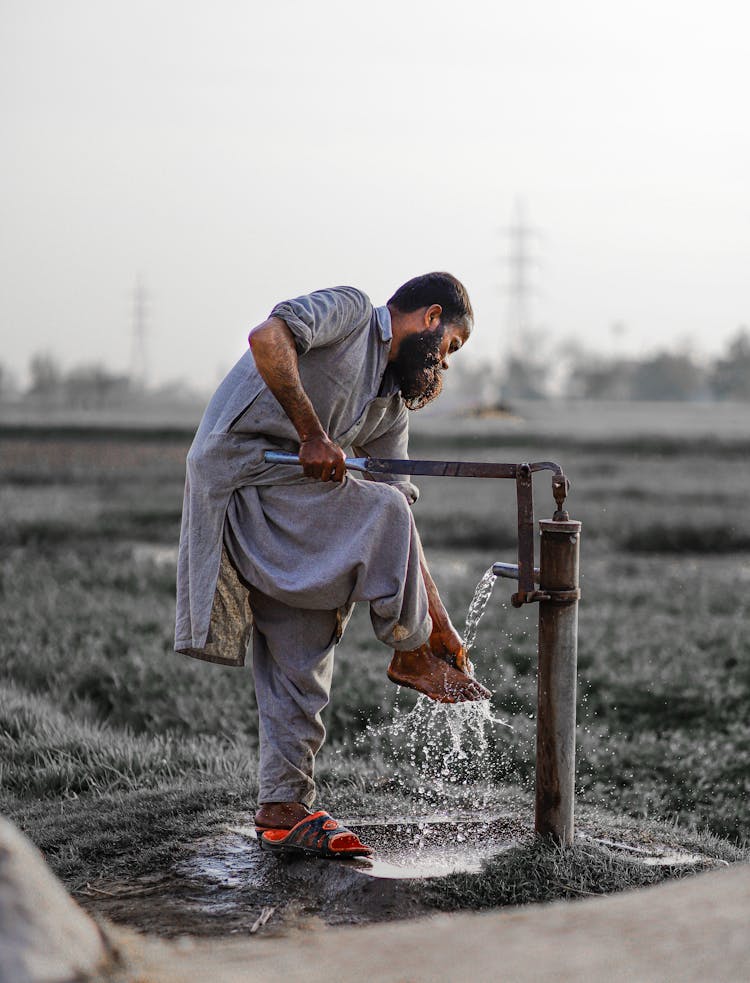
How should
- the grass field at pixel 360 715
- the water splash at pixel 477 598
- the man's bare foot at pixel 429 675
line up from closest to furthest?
the man's bare foot at pixel 429 675, the water splash at pixel 477 598, the grass field at pixel 360 715

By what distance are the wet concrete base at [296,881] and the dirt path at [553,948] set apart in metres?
1.50

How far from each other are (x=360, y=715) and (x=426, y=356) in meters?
2.78

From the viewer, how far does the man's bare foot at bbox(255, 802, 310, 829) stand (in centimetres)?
350

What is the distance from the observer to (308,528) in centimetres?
339

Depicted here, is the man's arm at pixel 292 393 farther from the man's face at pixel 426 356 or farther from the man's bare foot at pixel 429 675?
the man's bare foot at pixel 429 675

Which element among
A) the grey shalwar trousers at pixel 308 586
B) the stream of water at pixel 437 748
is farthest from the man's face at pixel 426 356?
the stream of water at pixel 437 748

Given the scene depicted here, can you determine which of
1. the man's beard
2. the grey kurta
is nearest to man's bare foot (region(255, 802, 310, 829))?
the grey kurta

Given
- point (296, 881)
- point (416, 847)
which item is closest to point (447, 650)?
point (416, 847)

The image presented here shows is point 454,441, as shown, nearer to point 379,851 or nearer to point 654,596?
point 654,596

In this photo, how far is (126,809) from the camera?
4023 mm

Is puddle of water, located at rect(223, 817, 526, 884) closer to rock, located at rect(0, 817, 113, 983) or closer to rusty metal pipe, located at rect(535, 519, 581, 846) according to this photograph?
rusty metal pipe, located at rect(535, 519, 581, 846)

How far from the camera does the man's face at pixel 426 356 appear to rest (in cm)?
354

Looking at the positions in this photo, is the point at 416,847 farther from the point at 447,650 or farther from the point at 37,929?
the point at 37,929

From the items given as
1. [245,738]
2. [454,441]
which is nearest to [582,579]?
[245,738]
